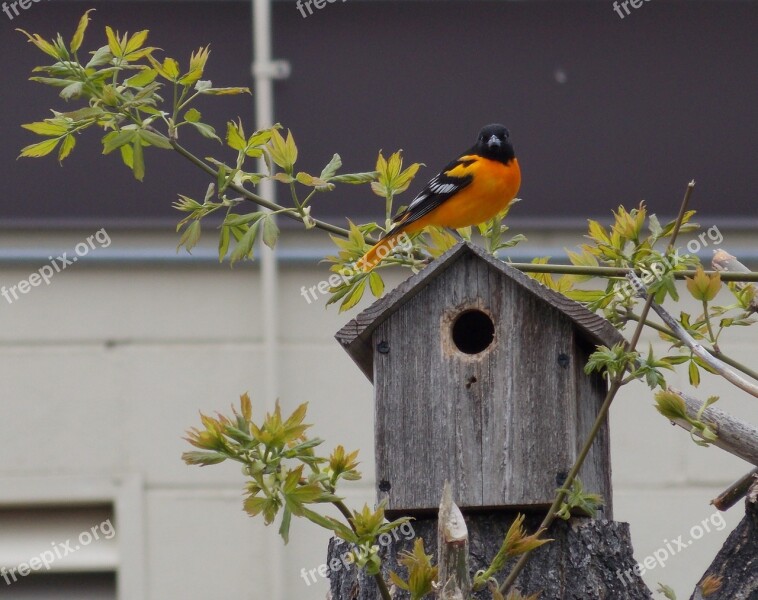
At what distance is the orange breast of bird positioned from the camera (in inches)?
146

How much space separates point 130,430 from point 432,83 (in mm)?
2065

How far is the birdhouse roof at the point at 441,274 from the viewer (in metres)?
2.79

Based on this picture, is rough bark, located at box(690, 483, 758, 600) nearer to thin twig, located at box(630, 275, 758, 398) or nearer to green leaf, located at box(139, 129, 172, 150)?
thin twig, located at box(630, 275, 758, 398)

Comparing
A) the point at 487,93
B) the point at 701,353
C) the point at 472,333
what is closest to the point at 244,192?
the point at 472,333

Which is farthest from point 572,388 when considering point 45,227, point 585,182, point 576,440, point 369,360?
point 45,227

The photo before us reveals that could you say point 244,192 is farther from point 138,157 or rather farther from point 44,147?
point 44,147

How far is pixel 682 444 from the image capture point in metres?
5.89

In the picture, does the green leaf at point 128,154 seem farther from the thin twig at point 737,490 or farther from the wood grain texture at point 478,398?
the thin twig at point 737,490

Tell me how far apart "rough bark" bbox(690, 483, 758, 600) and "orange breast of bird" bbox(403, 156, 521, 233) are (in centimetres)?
145

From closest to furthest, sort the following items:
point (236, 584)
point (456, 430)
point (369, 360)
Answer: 1. point (456, 430)
2. point (369, 360)
3. point (236, 584)

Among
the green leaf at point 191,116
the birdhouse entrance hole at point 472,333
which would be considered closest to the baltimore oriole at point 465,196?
the birdhouse entrance hole at point 472,333

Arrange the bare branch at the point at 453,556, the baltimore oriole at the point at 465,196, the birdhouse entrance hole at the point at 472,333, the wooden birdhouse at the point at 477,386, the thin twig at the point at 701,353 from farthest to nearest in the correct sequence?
the baltimore oriole at the point at 465,196, the birdhouse entrance hole at the point at 472,333, the wooden birdhouse at the point at 477,386, the thin twig at the point at 701,353, the bare branch at the point at 453,556

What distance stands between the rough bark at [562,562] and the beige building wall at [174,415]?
295 centimetres

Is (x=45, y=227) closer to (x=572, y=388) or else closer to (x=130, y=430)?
(x=130, y=430)
